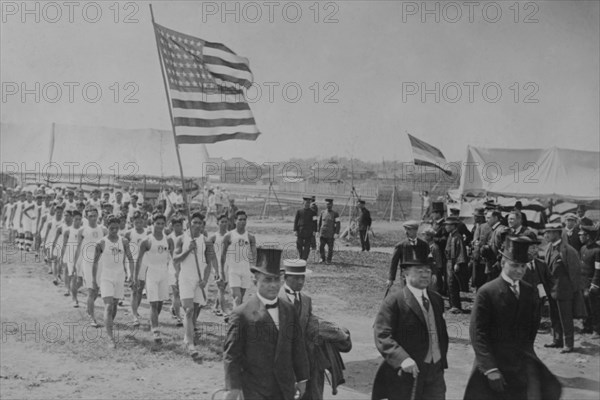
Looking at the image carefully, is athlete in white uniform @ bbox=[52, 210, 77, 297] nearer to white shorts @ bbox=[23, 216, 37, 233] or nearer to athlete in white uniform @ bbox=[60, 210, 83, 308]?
athlete in white uniform @ bbox=[60, 210, 83, 308]

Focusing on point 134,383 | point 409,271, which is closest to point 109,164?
point 134,383

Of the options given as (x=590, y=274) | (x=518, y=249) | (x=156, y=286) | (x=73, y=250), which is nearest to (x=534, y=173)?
(x=590, y=274)

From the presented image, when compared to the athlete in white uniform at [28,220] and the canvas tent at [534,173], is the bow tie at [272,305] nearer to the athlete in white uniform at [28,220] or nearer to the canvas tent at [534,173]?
the canvas tent at [534,173]

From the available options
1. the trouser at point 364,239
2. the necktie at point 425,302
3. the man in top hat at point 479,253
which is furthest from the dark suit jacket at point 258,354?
the trouser at point 364,239

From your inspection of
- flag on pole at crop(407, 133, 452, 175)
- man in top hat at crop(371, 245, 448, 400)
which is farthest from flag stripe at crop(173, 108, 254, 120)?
flag on pole at crop(407, 133, 452, 175)

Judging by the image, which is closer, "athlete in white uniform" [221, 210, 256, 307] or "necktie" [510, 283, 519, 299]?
"necktie" [510, 283, 519, 299]

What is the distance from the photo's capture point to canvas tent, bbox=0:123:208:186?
31.7m

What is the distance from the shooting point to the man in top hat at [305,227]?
62.6 feet

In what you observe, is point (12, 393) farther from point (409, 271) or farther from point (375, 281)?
point (375, 281)

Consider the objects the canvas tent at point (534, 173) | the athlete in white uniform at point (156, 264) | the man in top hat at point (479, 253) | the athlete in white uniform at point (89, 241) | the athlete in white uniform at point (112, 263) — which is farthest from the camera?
the canvas tent at point (534, 173)

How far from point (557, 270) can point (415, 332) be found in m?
5.25

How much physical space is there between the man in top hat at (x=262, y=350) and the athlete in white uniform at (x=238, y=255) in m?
6.02

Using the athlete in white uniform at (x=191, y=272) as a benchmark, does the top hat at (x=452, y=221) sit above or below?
above

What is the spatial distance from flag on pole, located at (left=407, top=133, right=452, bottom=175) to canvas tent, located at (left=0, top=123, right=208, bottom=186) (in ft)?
51.1
